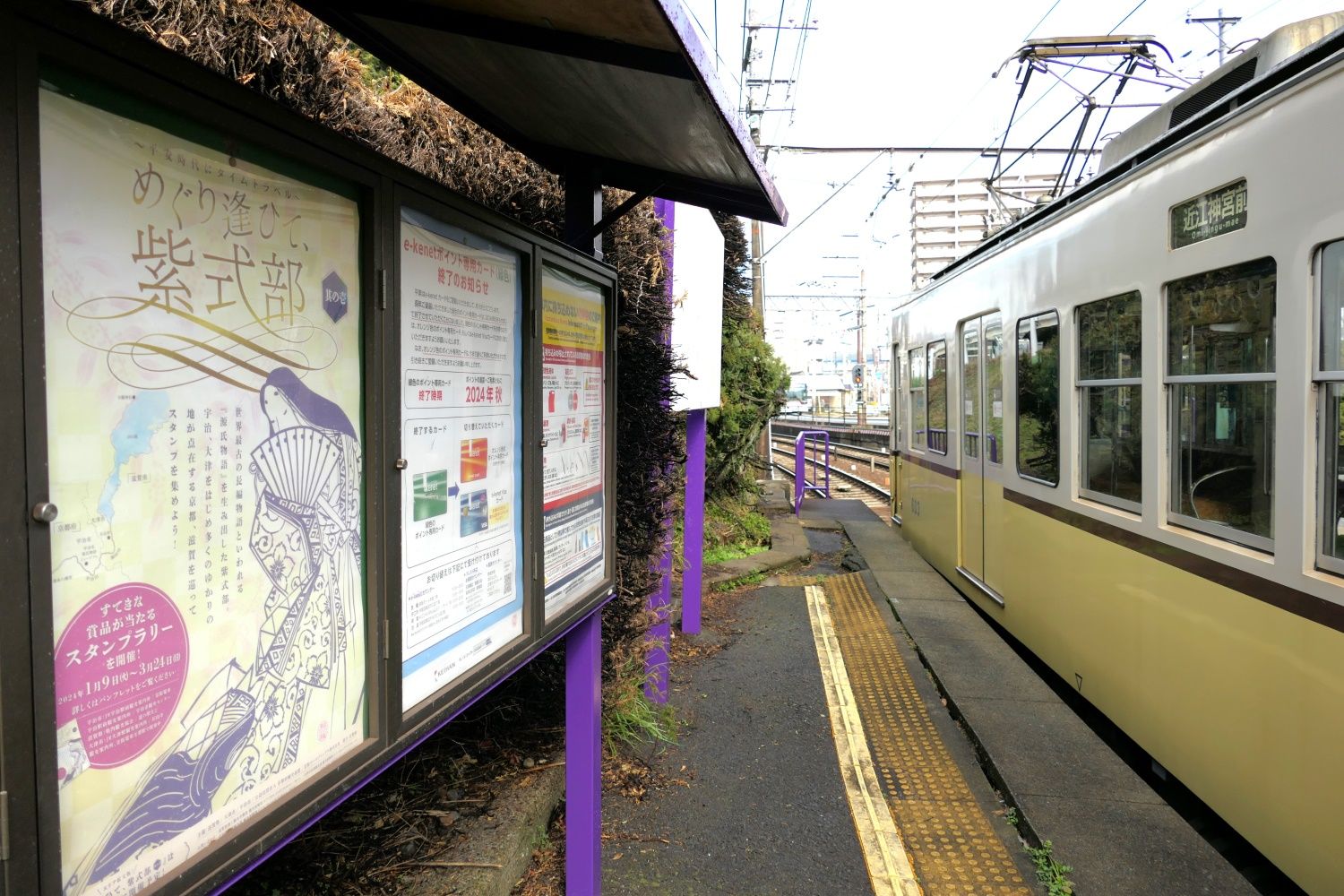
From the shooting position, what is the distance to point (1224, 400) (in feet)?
12.0

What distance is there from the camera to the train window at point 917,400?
984 centimetres

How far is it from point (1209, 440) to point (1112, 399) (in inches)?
40.3

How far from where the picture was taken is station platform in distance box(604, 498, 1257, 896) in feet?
11.5

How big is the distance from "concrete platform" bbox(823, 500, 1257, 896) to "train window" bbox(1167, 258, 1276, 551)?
123cm

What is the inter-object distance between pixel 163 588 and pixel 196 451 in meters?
0.21

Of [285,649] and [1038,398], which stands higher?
[1038,398]

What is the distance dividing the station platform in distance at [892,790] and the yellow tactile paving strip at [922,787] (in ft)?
0.03

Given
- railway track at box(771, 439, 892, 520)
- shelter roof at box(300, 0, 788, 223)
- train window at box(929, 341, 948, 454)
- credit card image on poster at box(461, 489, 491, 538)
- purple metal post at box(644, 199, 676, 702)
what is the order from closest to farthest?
shelter roof at box(300, 0, 788, 223) < credit card image on poster at box(461, 489, 491, 538) < purple metal post at box(644, 199, 676, 702) < train window at box(929, 341, 948, 454) < railway track at box(771, 439, 892, 520)

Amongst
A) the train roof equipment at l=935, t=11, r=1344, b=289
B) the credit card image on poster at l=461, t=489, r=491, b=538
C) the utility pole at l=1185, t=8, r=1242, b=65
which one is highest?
the utility pole at l=1185, t=8, r=1242, b=65

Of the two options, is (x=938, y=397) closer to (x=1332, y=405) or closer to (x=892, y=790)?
(x=892, y=790)

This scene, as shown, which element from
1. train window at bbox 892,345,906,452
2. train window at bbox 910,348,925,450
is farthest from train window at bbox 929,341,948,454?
train window at bbox 892,345,906,452

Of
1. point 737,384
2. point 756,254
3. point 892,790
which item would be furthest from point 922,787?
point 756,254

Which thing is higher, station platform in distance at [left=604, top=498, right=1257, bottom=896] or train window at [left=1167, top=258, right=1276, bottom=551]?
train window at [left=1167, top=258, right=1276, bottom=551]

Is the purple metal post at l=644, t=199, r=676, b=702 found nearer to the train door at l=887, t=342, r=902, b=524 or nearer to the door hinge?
the door hinge
